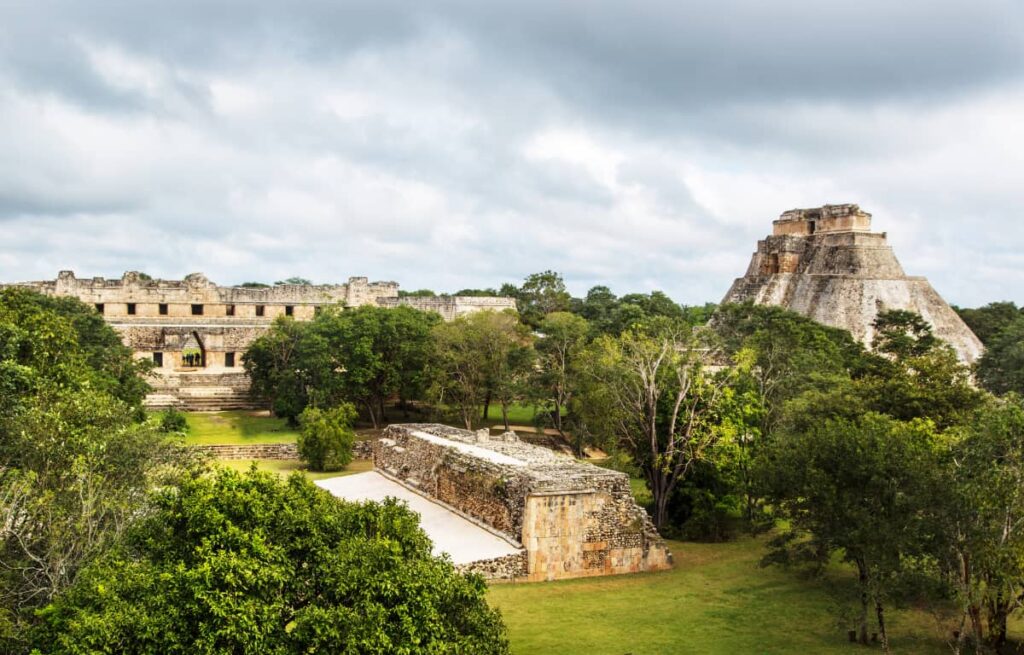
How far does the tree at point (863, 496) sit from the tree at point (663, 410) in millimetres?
4934

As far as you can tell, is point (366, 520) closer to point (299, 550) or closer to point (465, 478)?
point (299, 550)

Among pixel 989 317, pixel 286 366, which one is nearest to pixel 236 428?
pixel 286 366

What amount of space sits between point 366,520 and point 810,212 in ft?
120

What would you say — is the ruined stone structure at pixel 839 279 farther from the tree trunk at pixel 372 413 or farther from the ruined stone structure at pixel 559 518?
the ruined stone structure at pixel 559 518

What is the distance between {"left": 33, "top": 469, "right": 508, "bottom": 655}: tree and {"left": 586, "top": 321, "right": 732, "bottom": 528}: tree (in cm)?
957

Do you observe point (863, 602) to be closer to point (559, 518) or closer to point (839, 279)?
point (559, 518)

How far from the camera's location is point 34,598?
30.1 ft

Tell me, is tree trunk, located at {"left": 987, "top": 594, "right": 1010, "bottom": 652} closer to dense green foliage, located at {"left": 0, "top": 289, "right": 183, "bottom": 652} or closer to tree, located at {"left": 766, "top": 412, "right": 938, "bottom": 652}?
tree, located at {"left": 766, "top": 412, "right": 938, "bottom": 652}

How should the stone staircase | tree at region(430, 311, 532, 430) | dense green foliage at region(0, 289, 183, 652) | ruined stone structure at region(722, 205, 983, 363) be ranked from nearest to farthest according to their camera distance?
dense green foliage at region(0, 289, 183, 652), tree at region(430, 311, 532, 430), the stone staircase, ruined stone structure at region(722, 205, 983, 363)

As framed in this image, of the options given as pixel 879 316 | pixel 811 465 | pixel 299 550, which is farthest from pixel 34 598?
pixel 879 316

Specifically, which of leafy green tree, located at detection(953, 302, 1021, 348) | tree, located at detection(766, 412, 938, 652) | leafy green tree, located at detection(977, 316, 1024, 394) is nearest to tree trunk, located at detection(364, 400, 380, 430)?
leafy green tree, located at detection(977, 316, 1024, 394)

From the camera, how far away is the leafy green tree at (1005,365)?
2552 cm

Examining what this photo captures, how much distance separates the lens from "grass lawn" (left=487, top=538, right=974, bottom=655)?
1096 centimetres

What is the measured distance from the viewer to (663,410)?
1850 cm
